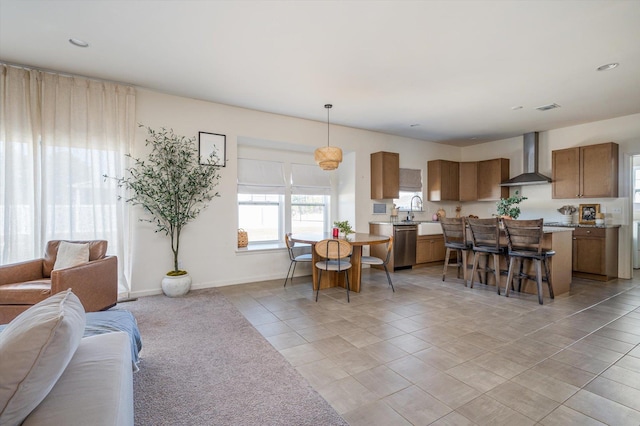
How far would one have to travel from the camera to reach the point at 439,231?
6.50 m

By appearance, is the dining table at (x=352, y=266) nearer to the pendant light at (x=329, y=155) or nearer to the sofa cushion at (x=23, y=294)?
the pendant light at (x=329, y=155)

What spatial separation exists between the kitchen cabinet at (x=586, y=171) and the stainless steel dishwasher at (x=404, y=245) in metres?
2.79

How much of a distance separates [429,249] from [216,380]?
5.21 meters

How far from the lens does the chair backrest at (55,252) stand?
3.21m

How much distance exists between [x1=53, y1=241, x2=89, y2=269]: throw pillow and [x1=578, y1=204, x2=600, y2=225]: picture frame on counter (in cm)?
766

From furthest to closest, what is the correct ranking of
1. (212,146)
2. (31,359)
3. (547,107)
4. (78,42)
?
1. (547,107)
2. (212,146)
3. (78,42)
4. (31,359)

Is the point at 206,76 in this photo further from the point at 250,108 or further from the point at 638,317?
the point at 638,317

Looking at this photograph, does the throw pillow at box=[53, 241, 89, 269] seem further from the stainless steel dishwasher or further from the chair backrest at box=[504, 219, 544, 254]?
the chair backrest at box=[504, 219, 544, 254]

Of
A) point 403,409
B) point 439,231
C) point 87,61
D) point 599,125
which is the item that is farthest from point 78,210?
point 599,125

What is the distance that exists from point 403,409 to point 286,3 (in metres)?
2.99

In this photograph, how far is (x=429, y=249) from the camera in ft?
20.8

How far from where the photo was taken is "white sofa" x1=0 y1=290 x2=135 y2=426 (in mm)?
847

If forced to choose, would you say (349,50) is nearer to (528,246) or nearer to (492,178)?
(528,246)

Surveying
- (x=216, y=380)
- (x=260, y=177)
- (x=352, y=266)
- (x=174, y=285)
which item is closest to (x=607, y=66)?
(x=352, y=266)
